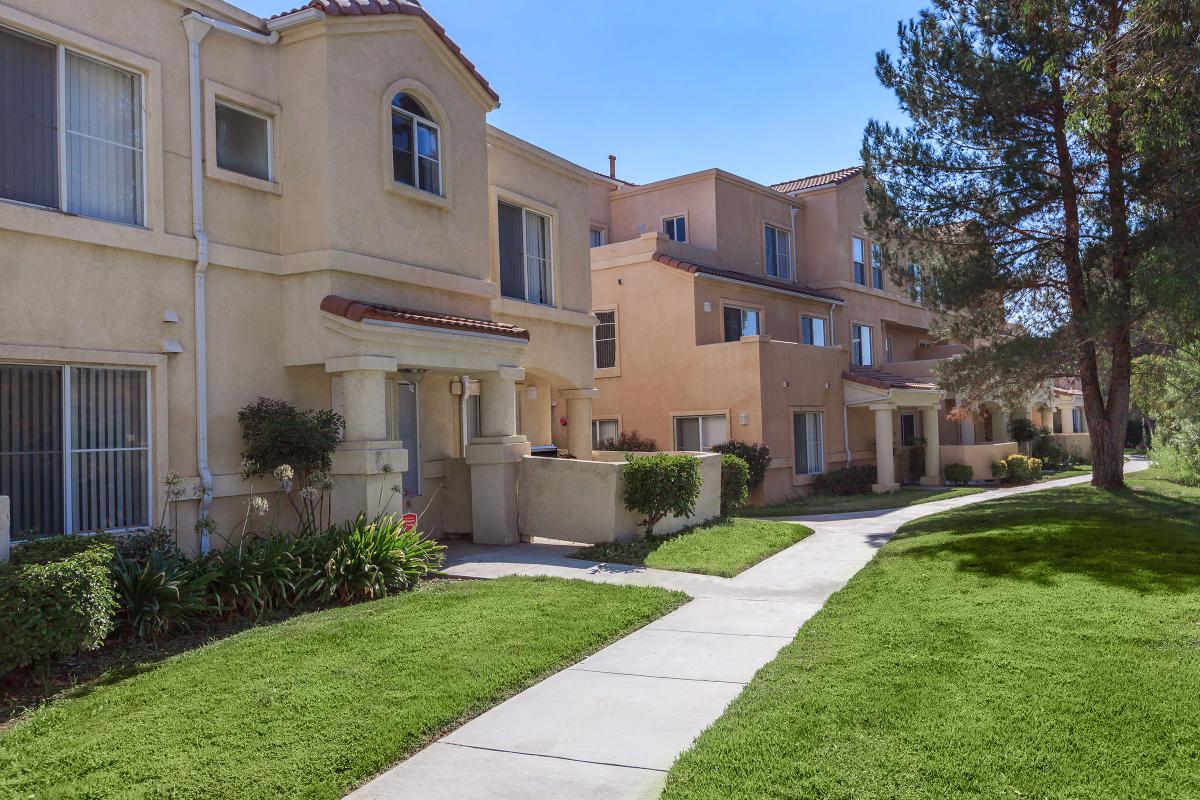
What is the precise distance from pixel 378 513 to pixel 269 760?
592 centimetres

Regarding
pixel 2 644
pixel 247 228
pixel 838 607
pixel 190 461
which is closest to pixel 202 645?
pixel 2 644

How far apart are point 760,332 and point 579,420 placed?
996cm

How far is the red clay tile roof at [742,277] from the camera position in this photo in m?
22.8

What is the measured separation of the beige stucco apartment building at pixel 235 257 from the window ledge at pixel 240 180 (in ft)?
0.08

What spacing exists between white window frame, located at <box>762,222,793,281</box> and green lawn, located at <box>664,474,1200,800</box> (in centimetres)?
1847

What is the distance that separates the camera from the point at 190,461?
1005 centimetres

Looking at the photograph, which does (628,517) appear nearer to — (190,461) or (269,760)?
(190,461)

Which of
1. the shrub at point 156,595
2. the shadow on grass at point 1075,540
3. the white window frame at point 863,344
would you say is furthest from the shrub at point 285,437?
the white window frame at point 863,344

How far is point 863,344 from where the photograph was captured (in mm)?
30156

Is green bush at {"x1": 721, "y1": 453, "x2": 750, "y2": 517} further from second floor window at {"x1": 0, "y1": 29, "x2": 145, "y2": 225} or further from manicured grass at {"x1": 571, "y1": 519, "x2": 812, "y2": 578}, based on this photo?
second floor window at {"x1": 0, "y1": 29, "x2": 145, "y2": 225}

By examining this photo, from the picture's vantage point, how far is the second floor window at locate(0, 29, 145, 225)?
877 centimetres

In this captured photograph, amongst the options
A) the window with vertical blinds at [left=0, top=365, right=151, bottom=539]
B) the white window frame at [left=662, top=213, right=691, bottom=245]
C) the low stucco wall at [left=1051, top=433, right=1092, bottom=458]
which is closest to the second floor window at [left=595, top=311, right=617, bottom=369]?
the white window frame at [left=662, top=213, right=691, bottom=245]

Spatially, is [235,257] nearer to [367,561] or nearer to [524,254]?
[367,561]

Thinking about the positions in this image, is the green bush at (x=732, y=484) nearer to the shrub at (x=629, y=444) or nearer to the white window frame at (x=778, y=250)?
the shrub at (x=629, y=444)
